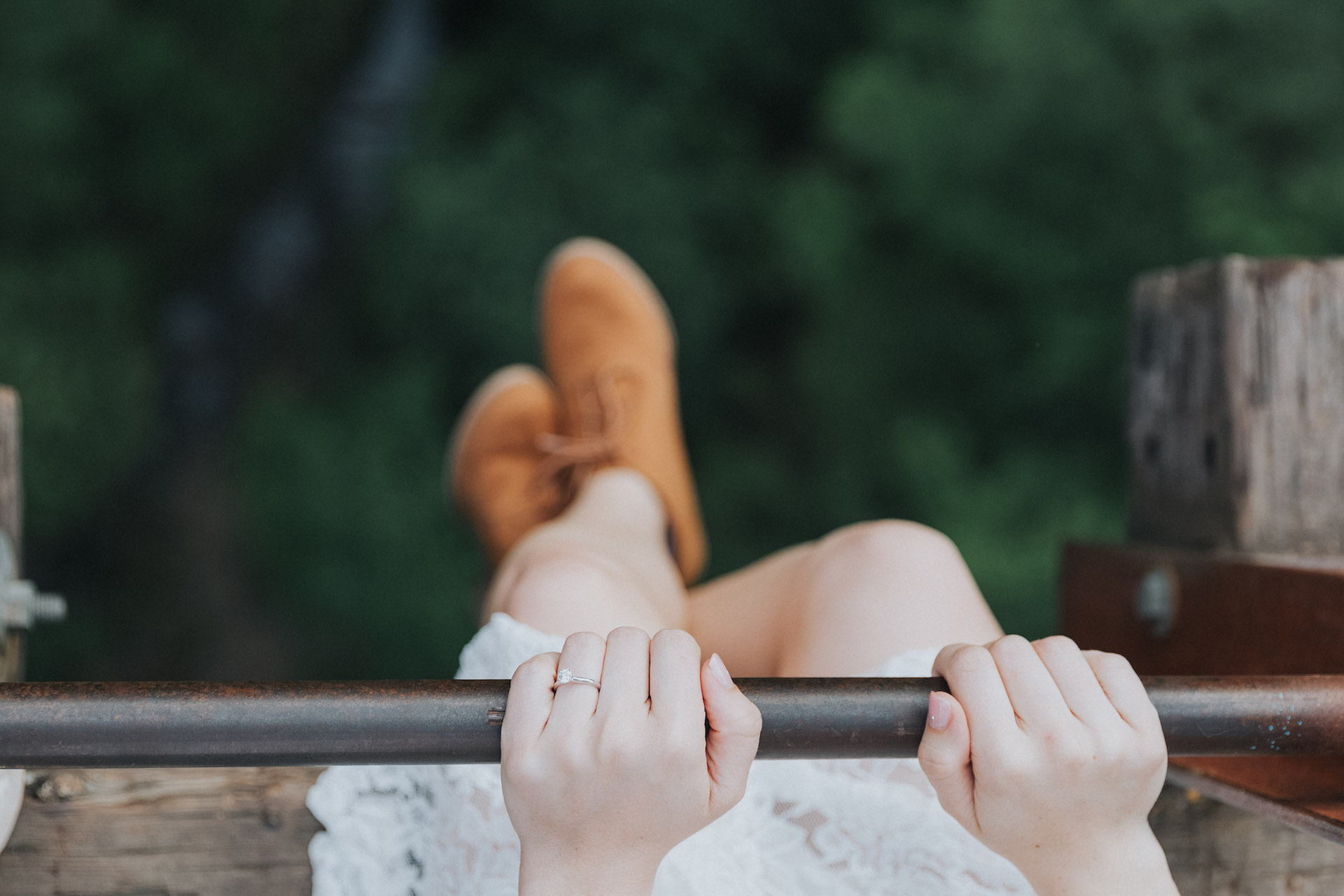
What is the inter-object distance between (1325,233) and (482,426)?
4.12 feet

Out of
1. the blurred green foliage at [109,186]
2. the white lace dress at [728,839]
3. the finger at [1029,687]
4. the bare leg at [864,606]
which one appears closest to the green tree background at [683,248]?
the blurred green foliage at [109,186]

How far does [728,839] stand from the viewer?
44cm

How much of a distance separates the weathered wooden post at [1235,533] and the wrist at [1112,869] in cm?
12

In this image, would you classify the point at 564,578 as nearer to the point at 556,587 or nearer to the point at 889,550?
the point at 556,587

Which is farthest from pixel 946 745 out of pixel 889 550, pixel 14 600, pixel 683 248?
pixel 683 248

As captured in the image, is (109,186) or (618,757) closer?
(618,757)

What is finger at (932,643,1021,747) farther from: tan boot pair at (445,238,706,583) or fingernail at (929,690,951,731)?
tan boot pair at (445,238,706,583)

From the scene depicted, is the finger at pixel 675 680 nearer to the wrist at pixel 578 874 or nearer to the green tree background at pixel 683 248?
the wrist at pixel 578 874

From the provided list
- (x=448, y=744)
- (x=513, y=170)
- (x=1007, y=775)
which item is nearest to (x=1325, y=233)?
(x=513, y=170)

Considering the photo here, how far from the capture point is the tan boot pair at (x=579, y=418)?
43.6 inches

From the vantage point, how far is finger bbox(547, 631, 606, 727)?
0.32 m

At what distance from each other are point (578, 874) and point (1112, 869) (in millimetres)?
180

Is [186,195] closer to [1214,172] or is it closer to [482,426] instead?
[482,426]

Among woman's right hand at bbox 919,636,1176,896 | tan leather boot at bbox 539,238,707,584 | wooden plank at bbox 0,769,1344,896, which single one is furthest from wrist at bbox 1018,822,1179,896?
tan leather boot at bbox 539,238,707,584
